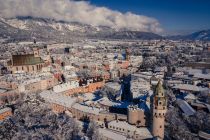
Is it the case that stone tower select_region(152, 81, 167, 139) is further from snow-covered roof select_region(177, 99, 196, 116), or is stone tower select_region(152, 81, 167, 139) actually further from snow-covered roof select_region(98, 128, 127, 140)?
snow-covered roof select_region(177, 99, 196, 116)

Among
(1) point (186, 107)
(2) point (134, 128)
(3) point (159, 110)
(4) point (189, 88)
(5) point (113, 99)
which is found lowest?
(2) point (134, 128)

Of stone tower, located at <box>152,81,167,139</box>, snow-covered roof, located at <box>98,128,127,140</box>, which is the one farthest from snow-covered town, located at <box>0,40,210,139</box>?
snow-covered roof, located at <box>98,128,127,140</box>

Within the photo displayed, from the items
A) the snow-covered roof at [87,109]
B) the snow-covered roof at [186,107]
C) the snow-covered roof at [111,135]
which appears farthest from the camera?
the snow-covered roof at [186,107]

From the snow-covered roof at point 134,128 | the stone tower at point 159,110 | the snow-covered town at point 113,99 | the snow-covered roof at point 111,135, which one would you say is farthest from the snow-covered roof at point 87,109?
the stone tower at point 159,110

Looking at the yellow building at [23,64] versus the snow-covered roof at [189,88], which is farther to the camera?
the yellow building at [23,64]

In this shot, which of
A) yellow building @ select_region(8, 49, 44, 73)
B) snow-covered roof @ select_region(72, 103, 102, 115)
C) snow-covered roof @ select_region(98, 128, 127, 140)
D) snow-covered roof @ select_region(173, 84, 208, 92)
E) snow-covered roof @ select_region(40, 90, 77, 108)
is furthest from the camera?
yellow building @ select_region(8, 49, 44, 73)

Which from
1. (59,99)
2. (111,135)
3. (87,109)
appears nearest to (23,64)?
(59,99)

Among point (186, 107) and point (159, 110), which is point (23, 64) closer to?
point (186, 107)

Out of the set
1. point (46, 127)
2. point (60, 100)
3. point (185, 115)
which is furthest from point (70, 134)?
point (185, 115)

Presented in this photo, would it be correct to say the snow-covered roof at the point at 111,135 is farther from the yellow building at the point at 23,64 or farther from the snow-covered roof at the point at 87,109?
the yellow building at the point at 23,64
